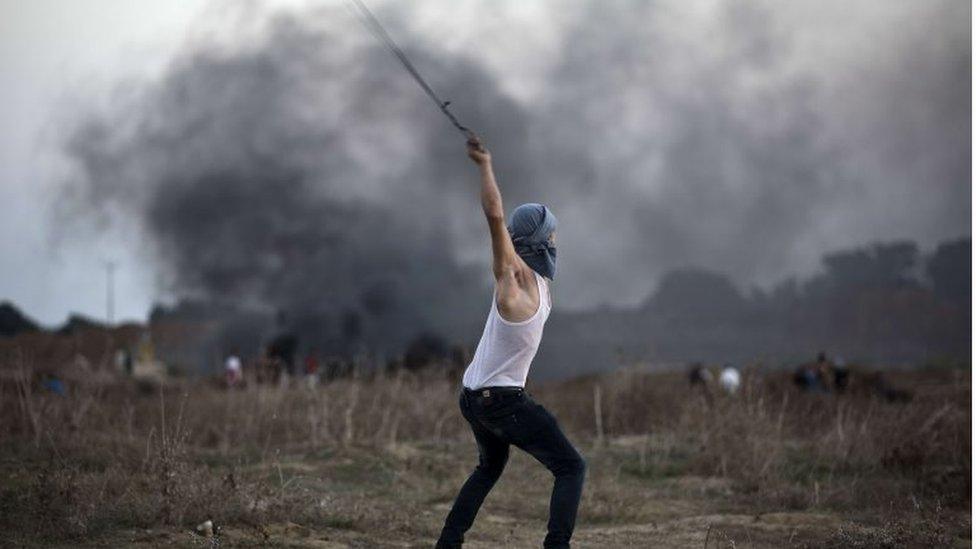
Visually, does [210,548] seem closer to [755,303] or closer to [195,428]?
[195,428]

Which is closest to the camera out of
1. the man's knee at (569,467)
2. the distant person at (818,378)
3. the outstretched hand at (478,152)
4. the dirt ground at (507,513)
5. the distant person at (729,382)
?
the outstretched hand at (478,152)

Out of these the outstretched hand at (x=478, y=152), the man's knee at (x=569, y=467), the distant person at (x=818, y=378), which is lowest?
the man's knee at (x=569, y=467)

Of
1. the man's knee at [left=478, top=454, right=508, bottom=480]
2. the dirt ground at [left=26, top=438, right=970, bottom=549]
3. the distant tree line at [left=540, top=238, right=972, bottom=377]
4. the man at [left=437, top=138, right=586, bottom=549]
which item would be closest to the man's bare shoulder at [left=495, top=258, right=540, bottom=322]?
the man at [left=437, top=138, right=586, bottom=549]

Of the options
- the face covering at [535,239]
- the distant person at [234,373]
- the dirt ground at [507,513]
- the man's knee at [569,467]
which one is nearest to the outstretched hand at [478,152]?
the face covering at [535,239]

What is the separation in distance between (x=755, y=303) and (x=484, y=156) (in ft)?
163

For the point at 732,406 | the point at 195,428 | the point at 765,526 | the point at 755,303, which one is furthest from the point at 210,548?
the point at 755,303

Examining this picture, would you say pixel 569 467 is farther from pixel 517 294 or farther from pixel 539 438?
pixel 517 294

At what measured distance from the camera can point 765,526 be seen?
9.85 metres

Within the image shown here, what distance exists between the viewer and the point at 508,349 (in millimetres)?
6414

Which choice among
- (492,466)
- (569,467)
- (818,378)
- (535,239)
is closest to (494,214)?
(535,239)

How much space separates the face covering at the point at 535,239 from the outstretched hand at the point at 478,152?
49cm

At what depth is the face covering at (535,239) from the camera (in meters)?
6.63

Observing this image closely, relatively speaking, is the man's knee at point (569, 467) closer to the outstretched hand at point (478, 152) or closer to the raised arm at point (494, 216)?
the raised arm at point (494, 216)

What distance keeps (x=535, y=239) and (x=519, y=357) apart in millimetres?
608
